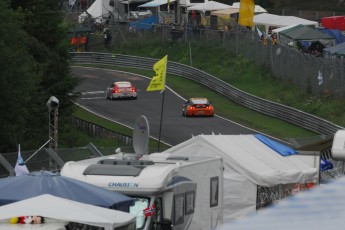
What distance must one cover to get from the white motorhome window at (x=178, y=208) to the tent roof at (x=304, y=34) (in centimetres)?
4833

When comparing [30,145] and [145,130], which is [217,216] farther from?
[30,145]

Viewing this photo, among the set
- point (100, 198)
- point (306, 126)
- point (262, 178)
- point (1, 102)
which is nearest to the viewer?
point (100, 198)

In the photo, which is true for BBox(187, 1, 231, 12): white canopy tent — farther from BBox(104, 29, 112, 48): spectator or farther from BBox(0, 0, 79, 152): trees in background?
BBox(0, 0, 79, 152): trees in background

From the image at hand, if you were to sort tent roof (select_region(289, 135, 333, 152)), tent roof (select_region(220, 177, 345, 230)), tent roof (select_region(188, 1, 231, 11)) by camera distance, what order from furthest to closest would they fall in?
tent roof (select_region(188, 1, 231, 11)) → tent roof (select_region(289, 135, 333, 152)) → tent roof (select_region(220, 177, 345, 230))

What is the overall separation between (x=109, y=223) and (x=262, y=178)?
6860mm

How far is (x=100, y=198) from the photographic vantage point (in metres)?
11.7

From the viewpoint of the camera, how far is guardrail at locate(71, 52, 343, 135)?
4791 centimetres

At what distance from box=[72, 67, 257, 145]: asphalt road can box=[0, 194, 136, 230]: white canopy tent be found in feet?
101

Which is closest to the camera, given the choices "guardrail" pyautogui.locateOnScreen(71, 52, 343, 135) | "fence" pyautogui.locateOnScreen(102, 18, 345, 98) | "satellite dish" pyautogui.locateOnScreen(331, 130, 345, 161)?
"satellite dish" pyautogui.locateOnScreen(331, 130, 345, 161)

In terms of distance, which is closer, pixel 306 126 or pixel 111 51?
pixel 306 126

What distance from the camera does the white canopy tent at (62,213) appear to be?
10148mm

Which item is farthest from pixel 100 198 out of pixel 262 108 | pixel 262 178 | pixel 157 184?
pixel 262 108

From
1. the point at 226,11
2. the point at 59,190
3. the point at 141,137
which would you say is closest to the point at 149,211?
the point at 59,190

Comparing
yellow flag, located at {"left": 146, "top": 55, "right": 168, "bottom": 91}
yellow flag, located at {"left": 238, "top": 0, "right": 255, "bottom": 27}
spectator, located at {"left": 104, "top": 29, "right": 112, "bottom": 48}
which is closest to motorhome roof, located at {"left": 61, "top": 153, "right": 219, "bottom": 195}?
yellow flag, located at {"left": 146, "top": 55, "right": 168, "bottom": 91}
